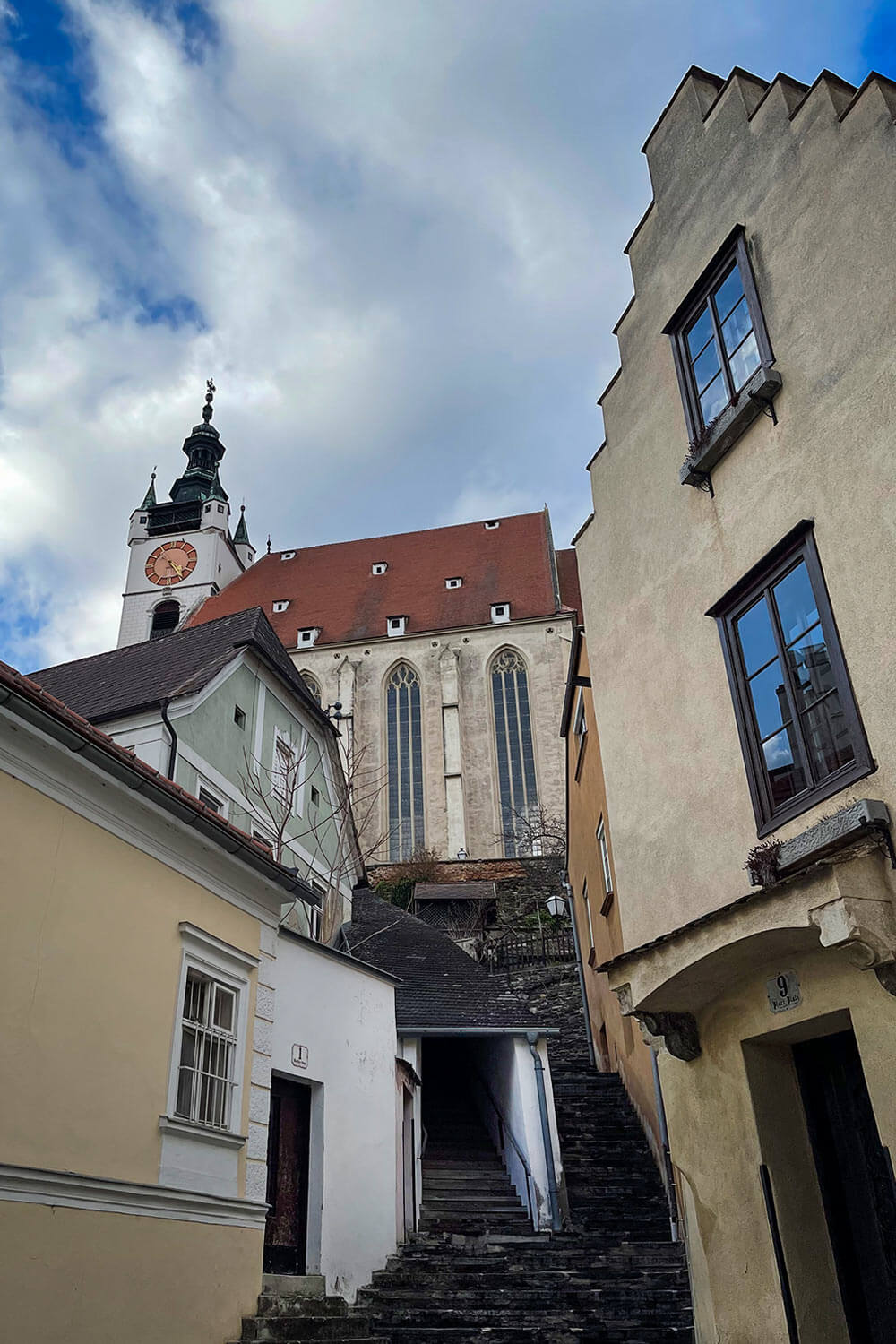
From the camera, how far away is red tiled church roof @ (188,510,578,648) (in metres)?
46.9

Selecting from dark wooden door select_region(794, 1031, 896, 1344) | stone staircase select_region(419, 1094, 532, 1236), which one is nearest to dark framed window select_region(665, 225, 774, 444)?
dark wooden door select_region(794, 1031, 896, 1344)

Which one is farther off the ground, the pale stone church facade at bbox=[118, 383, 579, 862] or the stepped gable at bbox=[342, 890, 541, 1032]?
the pale stone church facade at bbox=[118, 383, 579, 862]

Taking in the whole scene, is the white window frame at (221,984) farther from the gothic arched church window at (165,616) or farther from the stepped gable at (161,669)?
the gothic arched church window at (165,616)

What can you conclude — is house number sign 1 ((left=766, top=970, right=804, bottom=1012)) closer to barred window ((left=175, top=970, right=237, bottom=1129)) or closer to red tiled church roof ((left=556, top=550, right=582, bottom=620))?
barred window ((left=175, top=970, right=237, bottom=1129))

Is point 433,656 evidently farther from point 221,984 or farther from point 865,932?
point 865,932

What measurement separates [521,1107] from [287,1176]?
180 inches

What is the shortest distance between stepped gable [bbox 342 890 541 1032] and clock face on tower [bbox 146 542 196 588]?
3698 cm

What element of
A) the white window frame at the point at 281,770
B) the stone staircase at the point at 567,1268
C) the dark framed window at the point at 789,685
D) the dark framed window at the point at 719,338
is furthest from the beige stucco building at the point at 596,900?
the white window frame at the point at 281,770

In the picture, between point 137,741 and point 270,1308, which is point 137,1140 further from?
point 137,741

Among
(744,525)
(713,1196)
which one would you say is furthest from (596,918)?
(744,525)

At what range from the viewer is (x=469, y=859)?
37219mm

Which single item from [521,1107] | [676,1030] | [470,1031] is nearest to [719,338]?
[676,1030]

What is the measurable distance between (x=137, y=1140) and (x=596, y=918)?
9.34 meters

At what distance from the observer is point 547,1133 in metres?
13.1
